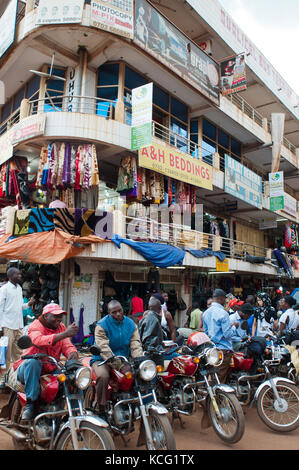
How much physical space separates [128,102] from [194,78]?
9.79 feet

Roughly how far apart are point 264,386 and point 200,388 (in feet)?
2.95

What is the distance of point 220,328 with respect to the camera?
514 cm

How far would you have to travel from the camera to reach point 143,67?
12195 millimetres

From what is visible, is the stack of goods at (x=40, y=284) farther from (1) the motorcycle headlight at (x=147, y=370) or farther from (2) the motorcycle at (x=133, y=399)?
(1) the motorcycle headlight at (x=147, y=370)

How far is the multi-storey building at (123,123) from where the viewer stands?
10.4m

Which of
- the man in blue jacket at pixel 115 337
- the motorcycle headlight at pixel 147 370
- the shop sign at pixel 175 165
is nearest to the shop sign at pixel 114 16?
the shop sign at pixel 175 165

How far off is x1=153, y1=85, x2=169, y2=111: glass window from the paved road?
12.0 meters

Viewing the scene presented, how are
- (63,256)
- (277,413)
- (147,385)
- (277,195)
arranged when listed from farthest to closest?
(277,195), (63,256), (277,413), (147,385)

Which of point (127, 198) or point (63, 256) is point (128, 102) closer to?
point (127, 198)

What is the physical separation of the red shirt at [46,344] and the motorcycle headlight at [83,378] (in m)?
0.42

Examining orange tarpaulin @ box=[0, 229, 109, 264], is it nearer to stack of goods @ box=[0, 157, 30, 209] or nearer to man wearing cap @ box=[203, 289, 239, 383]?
stack of goods @ box=[0, 157, 30, 209]

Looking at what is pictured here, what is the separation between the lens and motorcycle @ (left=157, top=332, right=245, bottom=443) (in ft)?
13.6
